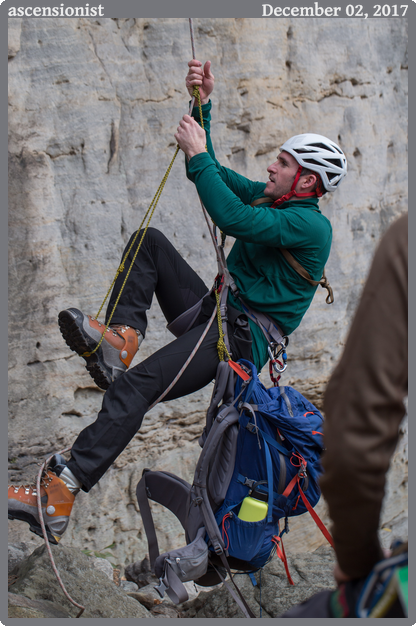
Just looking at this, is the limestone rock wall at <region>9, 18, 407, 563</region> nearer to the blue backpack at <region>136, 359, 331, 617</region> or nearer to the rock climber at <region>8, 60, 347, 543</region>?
the rock climber at <region>8, 60, 347, 543</region>

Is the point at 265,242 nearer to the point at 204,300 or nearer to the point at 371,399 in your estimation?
the point at 204,300

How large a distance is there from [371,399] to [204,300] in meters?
2.36

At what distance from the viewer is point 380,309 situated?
→ 48.0 inches

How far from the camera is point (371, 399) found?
3.96ft

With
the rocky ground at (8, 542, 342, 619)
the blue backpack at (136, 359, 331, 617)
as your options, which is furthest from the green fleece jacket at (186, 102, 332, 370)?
the rocky ground at (8, 542, 342, 619)

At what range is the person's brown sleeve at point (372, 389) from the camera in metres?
1.21

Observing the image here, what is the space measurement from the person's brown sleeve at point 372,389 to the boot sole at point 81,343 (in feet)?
7.00

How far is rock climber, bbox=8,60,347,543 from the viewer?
301 cm

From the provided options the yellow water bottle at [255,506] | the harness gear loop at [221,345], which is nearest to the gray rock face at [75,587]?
the yellow water bottle at [255,506]

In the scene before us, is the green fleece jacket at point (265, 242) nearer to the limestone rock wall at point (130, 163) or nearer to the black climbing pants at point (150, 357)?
the black climbing pants at point (150, 357)

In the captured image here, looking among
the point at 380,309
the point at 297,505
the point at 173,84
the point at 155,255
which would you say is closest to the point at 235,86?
the point at 173,84

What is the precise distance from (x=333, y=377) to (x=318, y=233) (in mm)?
1972

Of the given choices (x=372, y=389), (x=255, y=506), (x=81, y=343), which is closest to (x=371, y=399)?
(x=372, y=389)

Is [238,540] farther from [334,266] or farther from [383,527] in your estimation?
[383,527]
